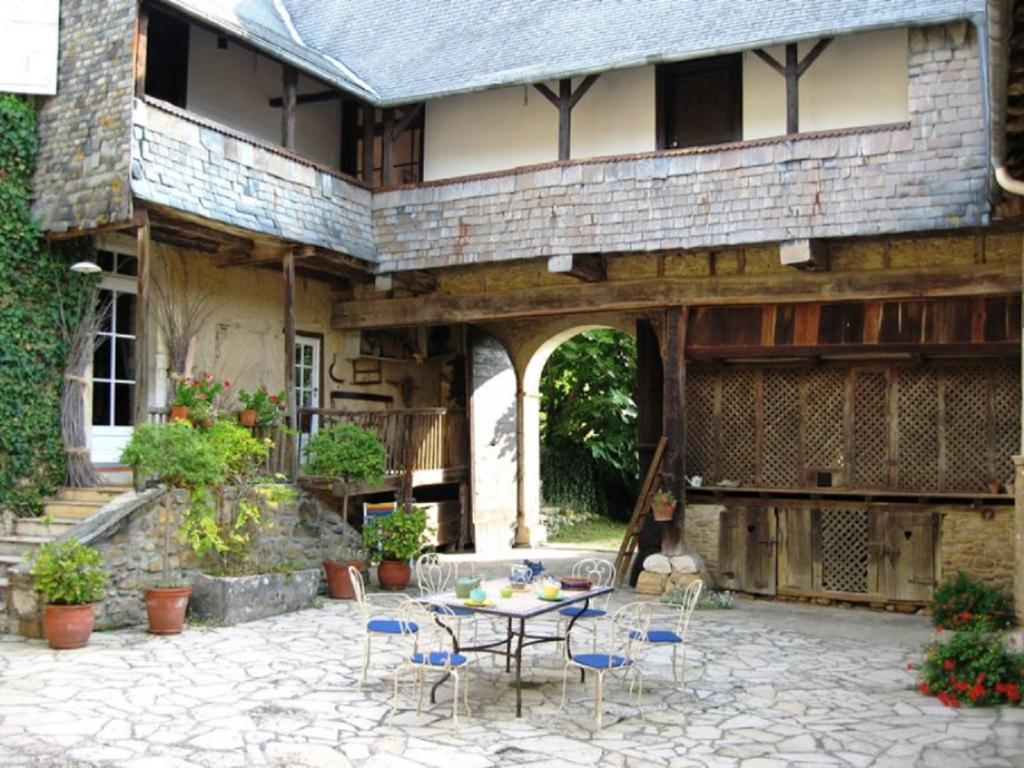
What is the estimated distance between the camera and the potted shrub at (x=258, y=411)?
35.3 feet

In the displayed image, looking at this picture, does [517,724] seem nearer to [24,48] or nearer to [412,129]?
[24,48]

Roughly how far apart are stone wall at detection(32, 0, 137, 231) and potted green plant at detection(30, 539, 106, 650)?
3.06 m

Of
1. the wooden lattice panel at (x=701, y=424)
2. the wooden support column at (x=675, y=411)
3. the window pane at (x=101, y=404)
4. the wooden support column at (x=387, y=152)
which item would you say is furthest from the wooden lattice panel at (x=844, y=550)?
the window pane at (x=101, y=404)

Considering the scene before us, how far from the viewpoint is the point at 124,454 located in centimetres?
911

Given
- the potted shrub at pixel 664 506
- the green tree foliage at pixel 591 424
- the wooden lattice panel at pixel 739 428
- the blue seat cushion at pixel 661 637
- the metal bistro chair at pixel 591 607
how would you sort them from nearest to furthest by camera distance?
the blue seat cushion at pixel 661 637
the metal bistro chair at pixel 591 607
the potted shrub at pixel 664 506
the wooden lattice panel at pixel 739 428
the green tree foliage at pixel 591 424

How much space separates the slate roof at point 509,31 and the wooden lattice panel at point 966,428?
3.65m

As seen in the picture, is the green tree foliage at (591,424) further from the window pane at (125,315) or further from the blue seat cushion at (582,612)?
the blue seat cushion at (582,612)

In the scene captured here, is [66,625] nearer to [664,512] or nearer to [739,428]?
[664,512]

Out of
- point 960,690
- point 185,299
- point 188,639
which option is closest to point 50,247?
point 185,299

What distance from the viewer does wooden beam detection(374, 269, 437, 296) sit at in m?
12.4

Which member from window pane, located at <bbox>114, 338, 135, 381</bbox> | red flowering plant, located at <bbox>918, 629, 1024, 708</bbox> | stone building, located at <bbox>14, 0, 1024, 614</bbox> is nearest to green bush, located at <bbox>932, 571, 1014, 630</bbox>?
stone building, located at <bbox>14, 0, 1024, 614</bbox>

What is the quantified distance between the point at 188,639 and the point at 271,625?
876mm

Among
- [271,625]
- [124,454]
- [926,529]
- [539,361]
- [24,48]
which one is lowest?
[271,625]

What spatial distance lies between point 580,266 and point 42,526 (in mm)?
6000
